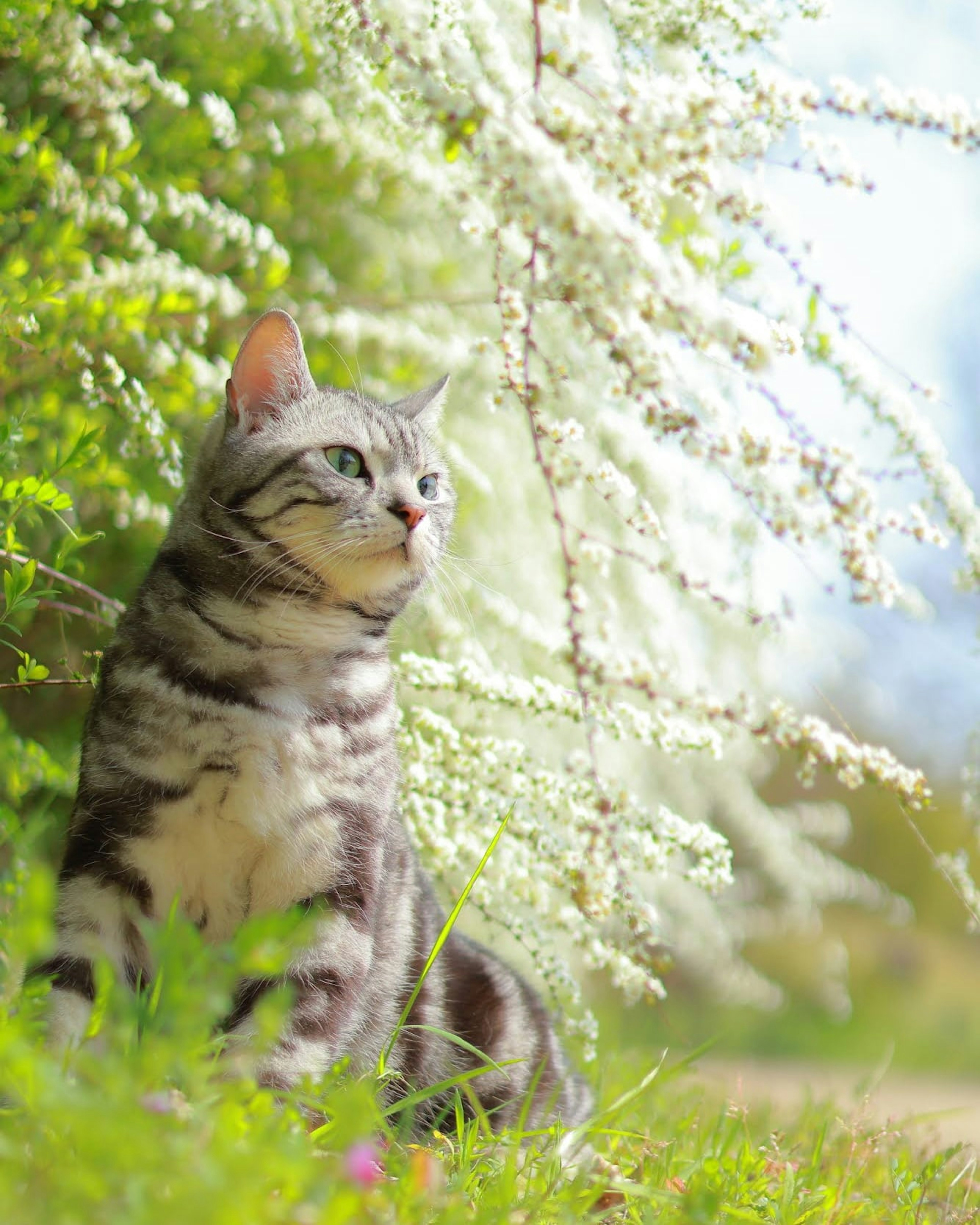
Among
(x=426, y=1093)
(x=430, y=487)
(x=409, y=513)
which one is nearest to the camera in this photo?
(x=426, y=1093)

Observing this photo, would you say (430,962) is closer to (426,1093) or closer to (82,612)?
(426,1093)

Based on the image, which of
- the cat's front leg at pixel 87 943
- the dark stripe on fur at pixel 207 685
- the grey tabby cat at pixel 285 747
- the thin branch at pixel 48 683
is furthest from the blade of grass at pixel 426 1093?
the thin branch at pixel 48 683

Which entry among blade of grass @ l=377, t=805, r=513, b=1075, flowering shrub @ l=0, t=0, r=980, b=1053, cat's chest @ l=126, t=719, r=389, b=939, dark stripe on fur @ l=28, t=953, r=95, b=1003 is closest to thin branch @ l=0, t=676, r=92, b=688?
flowering shrub @ l=0, t=0, r=980, b=1053

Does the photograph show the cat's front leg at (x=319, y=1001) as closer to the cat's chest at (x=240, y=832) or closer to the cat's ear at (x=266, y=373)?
the cat's chest at (x=240, y=832)

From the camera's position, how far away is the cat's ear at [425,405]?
1.84 meters

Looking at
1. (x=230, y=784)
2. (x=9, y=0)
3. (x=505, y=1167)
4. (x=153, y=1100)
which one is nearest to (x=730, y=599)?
(x=230, y=784)

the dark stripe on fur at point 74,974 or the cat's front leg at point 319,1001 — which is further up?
the cat's front leg at point 319,1001

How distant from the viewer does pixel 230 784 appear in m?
1.36

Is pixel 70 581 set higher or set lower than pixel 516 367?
lower

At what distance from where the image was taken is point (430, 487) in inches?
68.1

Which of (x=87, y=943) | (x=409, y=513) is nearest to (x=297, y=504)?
(x=409, y=513)

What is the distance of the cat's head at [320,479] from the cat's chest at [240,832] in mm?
245

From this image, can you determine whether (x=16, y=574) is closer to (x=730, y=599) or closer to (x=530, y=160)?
(x=530, y=160)

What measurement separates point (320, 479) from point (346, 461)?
0.07 meters
